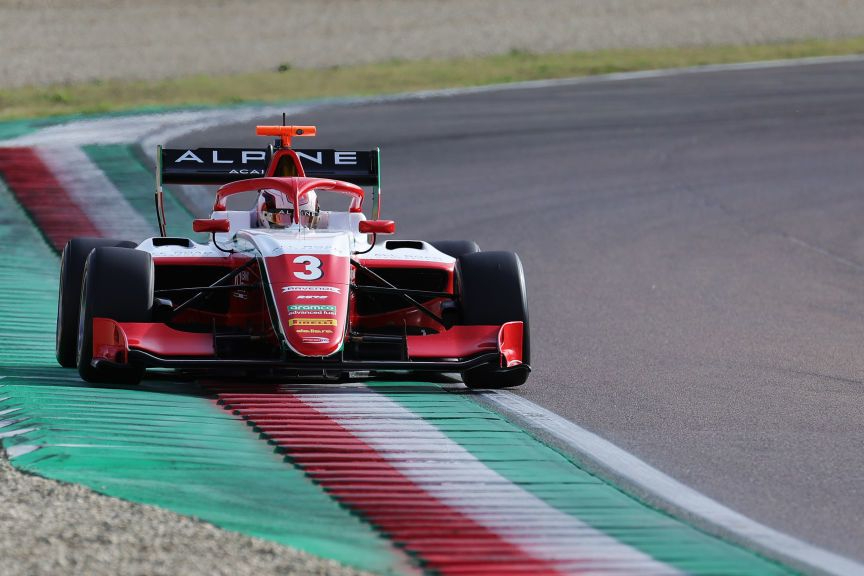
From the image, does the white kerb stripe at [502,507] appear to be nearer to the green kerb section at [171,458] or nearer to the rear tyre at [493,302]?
the green kerb section at [171,458]

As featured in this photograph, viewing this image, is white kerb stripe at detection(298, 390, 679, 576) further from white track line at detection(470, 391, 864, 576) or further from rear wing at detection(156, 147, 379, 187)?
rear wing at detection(156, 147, 379, 187)

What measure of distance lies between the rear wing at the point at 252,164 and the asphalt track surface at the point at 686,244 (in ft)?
5.75

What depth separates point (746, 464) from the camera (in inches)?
296

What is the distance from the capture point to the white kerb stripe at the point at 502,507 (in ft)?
18.9

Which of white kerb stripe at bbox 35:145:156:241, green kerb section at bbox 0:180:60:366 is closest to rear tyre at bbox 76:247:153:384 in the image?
green kerb section at bbox 0:180:60:366

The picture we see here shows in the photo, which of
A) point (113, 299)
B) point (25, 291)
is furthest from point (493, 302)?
point (25, 291)

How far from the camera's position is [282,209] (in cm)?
1054

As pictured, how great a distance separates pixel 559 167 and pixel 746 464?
14.5m

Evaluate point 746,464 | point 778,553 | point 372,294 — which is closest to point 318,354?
point 372,294

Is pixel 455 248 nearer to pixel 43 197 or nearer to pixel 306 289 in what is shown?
pixel 306 289

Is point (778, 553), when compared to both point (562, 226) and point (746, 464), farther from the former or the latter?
point (562, 226)

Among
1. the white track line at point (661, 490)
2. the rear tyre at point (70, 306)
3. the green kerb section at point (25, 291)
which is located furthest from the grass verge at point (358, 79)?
the white track line at point (661, 490)

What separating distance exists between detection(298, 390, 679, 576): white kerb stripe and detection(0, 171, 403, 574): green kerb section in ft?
1.60

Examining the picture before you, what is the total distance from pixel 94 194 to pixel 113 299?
401 inches
